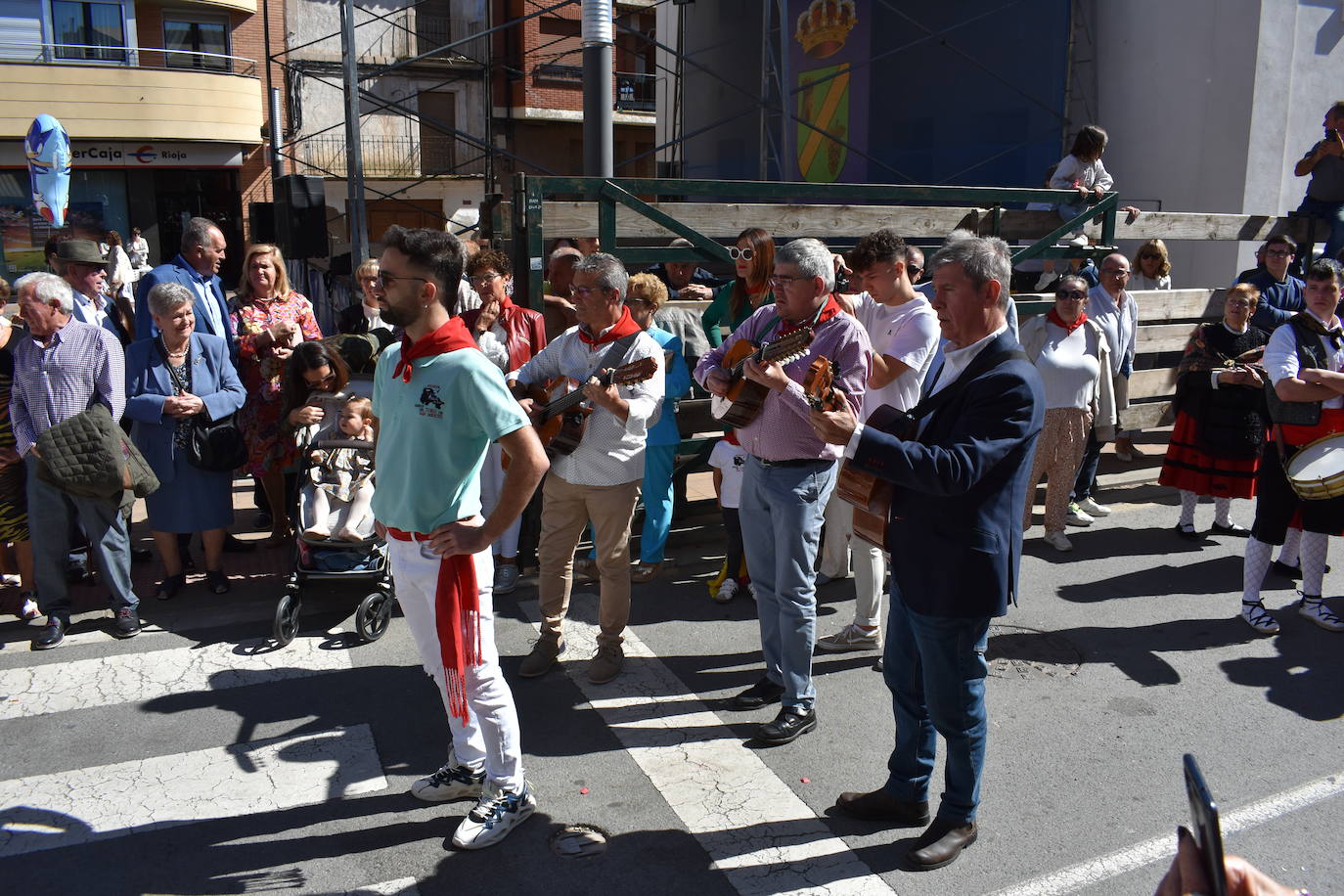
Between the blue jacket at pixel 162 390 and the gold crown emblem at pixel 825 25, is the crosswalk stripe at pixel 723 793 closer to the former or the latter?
the blue jacket at pixel 162 390

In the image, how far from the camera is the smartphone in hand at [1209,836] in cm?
165

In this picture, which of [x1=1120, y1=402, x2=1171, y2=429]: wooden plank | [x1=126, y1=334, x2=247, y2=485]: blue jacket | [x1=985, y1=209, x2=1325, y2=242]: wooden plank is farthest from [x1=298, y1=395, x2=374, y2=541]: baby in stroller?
[x1=1120, y1=402, x2=1171, y2=429]: wooden plank

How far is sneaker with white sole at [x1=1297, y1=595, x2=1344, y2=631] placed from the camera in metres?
5.60

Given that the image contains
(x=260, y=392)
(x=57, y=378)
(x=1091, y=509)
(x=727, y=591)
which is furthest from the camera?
(x=1091, y=509)

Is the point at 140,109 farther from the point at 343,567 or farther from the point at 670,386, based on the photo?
the point at 670,386

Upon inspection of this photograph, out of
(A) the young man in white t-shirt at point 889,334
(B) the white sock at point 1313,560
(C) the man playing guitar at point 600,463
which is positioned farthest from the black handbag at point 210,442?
(B) the white sock at point 1313,560

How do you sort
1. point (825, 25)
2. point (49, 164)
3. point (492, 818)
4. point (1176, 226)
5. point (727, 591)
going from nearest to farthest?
point (492, 818)
point (727, 591)
point (1176, 226)
point (49, 164)
point (825, 25)

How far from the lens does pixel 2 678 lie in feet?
16.2

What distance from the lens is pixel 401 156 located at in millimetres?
30875

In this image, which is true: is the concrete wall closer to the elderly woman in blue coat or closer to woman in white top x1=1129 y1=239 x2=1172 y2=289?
woman in white top x1=1129 y1=239 x2=1172 y2=289

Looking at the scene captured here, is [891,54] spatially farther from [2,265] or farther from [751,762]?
[2,265]

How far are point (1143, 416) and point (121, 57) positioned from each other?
24.6 meters

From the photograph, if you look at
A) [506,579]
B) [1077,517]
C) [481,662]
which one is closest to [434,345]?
[481,662]

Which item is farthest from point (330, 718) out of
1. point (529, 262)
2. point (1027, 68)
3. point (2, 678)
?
point (1027, 68)
